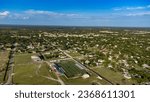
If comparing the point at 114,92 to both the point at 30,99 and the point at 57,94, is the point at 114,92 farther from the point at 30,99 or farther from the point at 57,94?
the point at 30,99

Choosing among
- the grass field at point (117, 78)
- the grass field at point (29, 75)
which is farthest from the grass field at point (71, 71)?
the grass field at point (117, 78)

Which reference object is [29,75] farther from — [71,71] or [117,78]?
[117,78]

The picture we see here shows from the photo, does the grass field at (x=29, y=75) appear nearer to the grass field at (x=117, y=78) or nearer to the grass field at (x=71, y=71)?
the grass field at (x=71, y=71)

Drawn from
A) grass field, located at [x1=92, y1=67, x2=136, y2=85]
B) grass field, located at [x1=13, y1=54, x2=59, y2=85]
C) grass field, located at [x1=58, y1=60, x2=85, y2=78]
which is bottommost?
grass field, located at [x1=92, y1=67, x2=136, y2=85]

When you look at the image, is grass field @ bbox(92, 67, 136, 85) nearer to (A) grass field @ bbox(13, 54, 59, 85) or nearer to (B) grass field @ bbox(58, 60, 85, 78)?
(B) grass field @ bbox(58, 60, 85, 78)

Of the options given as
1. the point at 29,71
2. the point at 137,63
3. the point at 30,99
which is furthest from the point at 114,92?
the point at 137,63

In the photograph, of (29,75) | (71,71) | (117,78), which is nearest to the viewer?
(29,75)

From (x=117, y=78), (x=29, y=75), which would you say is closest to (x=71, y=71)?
(x=29, y=75)

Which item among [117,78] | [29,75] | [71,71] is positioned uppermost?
[29,75]

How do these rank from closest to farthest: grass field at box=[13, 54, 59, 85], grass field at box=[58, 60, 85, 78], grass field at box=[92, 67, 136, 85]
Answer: grass field at box=[13, 54, 59, 85]
grass field at box=[92, 67, 136, 85]
grass field at box=[58, 60, 85, 78]

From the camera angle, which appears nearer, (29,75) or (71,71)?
(29,75)

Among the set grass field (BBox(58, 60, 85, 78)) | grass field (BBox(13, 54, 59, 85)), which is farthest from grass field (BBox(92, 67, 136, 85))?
Answer: grass field (BBox(13, 54, 59, 85))
